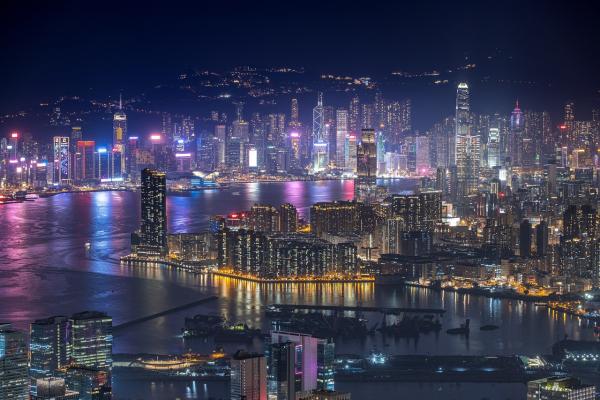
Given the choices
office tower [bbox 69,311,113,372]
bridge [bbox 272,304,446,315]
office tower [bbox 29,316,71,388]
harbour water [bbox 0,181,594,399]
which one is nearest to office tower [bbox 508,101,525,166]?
harbour water [bbox 0,181,594,399]

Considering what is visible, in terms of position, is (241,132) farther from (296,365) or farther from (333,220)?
(296,365)

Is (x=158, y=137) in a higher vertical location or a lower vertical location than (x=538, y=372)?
higher

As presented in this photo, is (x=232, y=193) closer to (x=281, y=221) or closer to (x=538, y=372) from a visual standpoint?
(x=281, y=221)

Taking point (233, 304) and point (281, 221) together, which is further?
point (281, 221)

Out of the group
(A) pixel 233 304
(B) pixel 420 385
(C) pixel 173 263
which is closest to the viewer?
(B) pixel 420 385

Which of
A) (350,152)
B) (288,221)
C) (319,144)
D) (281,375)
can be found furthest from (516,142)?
(281,375)

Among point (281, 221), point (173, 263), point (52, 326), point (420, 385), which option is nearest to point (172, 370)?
point (52, 326)
